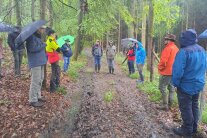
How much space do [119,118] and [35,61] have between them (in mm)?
2933

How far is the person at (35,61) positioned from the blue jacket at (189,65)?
157 inches

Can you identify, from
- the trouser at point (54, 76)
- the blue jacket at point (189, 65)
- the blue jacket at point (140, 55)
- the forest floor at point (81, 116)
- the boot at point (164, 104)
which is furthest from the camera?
the blue jacket at point (140, 55)

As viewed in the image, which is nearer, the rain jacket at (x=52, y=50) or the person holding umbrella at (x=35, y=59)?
the person holding umbrella at (x=35, y=59)

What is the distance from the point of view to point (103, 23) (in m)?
19.7

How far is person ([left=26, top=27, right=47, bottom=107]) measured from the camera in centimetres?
919

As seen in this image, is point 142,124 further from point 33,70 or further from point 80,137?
point 33,70

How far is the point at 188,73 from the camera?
7539 mm

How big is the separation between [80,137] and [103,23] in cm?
1299

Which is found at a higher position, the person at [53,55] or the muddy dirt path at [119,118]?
the person at [53,55]

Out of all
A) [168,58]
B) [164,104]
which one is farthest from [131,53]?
[168,58]

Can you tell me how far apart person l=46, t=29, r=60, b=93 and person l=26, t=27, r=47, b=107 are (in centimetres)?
142

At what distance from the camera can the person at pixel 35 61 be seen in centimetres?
919

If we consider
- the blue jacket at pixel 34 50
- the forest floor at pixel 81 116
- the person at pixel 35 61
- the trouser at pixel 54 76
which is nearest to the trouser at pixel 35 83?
the person at pixel 35 61

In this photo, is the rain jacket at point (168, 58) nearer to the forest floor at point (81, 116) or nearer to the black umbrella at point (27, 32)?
the forest floor at point (81, 116)
